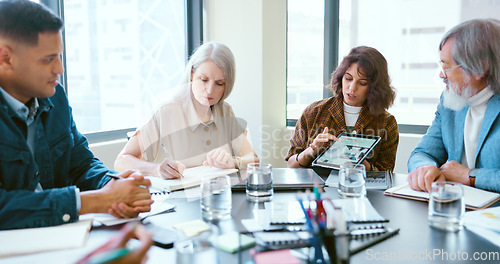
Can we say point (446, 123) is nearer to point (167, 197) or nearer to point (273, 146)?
point (167, 197)

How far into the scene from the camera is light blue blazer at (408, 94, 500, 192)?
1601 mm

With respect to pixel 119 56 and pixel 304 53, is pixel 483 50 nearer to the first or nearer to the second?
pixel 304 53

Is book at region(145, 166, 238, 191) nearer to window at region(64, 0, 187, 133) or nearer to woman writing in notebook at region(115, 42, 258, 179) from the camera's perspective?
woman writing in notebook at region(115, 42, 258, 179)

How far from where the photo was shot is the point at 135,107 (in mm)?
3592

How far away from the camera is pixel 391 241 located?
1050 mm

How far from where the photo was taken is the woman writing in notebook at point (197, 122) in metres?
2.20

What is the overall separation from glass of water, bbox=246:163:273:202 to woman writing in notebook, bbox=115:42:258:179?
66 cm

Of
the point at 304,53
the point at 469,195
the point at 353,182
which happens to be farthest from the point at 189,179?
the point at 304,53

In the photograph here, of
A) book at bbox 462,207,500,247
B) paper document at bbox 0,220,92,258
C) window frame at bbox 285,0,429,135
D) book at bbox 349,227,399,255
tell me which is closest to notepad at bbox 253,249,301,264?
book at bbox 349,227,399,255

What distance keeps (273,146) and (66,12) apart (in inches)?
83.8

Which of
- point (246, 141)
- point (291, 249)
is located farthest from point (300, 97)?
point (291, 249)

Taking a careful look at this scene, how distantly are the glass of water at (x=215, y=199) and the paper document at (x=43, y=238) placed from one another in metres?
0.33

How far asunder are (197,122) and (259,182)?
37.4 inches

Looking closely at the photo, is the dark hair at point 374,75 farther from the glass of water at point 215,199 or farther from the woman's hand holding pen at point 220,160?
the glass of water at point 215,199
